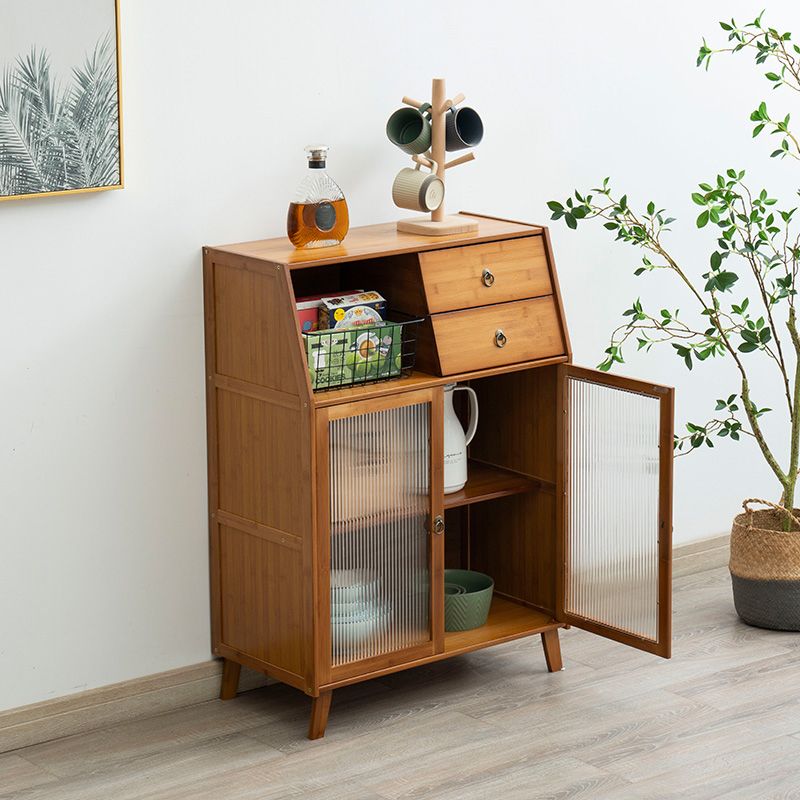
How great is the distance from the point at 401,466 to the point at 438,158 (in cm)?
67

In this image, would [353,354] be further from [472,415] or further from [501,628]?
[501,628]

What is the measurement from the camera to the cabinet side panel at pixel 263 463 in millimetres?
2865

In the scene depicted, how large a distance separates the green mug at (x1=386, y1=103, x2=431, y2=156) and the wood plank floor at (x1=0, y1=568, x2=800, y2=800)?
1177 millimetres

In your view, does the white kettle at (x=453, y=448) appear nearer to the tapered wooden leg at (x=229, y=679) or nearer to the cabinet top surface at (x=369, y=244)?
the cabinet top surface at (x=369, y=244)

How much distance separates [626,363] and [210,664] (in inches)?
52.4

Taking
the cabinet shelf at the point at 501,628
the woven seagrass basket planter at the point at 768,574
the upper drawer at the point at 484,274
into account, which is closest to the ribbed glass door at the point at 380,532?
the cabinet shelf at the point at 501,628

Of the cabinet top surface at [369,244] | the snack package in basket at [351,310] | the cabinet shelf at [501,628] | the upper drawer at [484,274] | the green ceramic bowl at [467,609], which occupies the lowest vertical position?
the cabinet shelf at [501,628]

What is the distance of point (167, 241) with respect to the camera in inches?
117

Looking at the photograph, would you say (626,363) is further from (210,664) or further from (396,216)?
(210,664)

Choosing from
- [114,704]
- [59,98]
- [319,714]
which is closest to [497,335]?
[319,714]

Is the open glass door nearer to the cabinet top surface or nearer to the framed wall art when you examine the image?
the cabinet top surface

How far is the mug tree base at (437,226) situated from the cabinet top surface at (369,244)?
0.01 metres

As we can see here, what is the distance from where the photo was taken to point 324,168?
306 cm

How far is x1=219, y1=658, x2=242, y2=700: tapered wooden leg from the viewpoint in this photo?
318 cm
